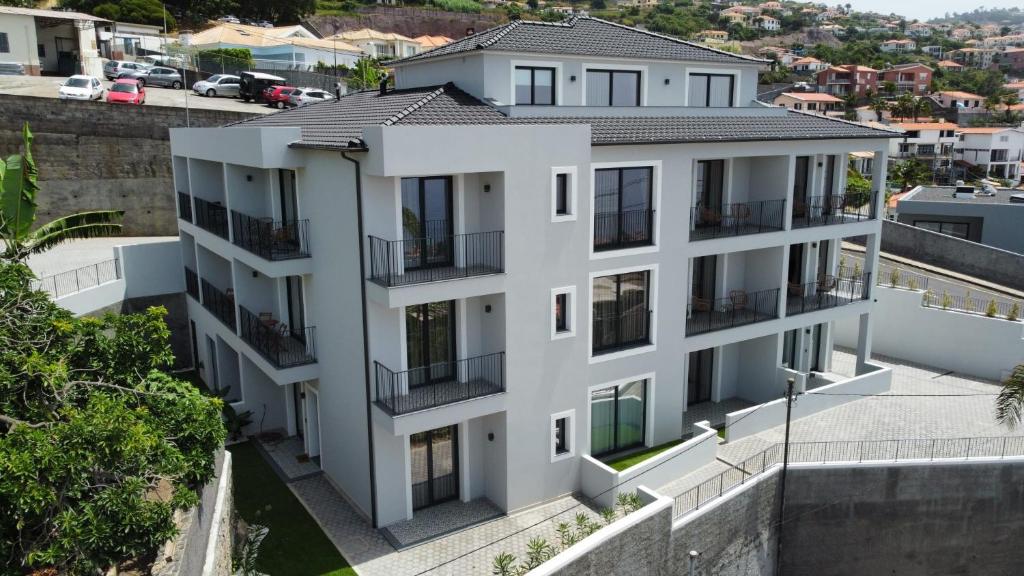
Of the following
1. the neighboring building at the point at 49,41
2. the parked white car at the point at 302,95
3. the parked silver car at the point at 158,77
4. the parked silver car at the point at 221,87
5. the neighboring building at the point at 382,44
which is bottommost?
the parked white car at the point at 302,95

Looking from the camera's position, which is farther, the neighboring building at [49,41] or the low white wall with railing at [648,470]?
the neighboring building at [49,41]

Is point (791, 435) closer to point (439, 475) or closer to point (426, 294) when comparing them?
point (439, 475)

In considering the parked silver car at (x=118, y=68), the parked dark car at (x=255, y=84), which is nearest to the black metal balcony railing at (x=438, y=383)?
the parked dark car at (x=255, y=84)

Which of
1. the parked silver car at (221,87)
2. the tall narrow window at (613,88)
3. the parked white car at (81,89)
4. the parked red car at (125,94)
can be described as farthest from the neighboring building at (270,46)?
the tall narrow window at (613,88)

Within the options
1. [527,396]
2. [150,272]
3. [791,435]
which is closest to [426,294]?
[527,396]

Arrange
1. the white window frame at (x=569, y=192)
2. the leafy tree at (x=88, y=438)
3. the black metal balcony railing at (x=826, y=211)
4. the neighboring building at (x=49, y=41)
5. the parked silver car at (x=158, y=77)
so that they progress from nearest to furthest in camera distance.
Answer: the leafy tree at (x=88, y=438) < the white window frame at (x=569, y=192) < the black metal balcony railing at (x=826, y=211) < the neighboring building at (x=49, y=41) < the parked silver car at (x=158, y=77)

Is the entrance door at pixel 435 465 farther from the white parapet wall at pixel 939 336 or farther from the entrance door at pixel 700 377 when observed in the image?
the white parapet wall at pixel 939 336

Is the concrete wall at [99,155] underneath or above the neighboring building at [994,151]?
above

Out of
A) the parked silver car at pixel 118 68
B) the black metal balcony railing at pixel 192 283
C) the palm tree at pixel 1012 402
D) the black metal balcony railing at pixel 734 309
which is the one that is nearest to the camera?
the palm tree at pixel 1012 402

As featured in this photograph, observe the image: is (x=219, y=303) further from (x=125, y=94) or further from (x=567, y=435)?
(x=125, y=94)
